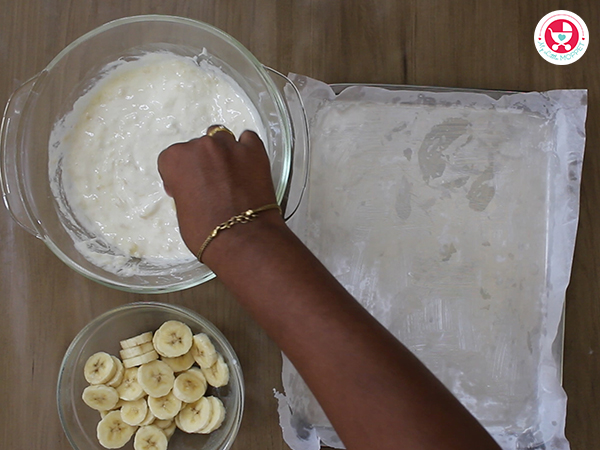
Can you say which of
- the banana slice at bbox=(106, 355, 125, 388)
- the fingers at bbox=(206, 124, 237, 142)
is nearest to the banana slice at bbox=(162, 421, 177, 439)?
the banana slice at bbox=(106, 355, 125, 388)

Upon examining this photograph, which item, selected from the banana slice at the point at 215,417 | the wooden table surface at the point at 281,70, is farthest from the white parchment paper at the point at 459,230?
the banana slice at the point at 215,417

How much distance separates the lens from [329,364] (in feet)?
1.58

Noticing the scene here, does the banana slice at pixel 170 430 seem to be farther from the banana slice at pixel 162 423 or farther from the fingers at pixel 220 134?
the fingers at pixel 220 134

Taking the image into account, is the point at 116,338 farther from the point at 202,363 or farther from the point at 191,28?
the point at 191,28

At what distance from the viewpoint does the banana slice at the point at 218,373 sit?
0.84 metres

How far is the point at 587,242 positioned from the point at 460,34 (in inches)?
17.2

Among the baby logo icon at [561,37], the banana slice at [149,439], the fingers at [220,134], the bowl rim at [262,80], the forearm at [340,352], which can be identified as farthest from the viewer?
the baby logo icon at [561,37]

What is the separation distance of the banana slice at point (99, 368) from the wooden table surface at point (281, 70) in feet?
0.19

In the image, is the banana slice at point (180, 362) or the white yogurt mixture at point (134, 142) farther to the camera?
the banana slice at point (180, 362)

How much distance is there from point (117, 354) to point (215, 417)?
7.8 inches

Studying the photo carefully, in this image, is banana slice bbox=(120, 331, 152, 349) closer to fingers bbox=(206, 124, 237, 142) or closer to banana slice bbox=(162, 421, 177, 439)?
banana slice bbox=(162, 421, 177, 439)

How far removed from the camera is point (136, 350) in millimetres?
831

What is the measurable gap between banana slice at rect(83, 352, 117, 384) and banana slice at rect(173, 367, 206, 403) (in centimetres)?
11

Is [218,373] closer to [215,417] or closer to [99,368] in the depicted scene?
[215,417]
